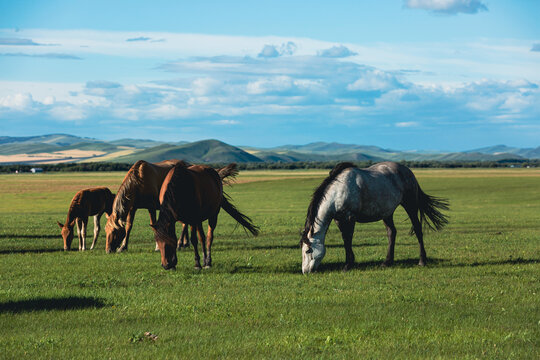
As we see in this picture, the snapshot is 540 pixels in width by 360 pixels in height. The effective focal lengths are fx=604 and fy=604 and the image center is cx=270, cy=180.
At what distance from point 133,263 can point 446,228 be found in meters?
18.5

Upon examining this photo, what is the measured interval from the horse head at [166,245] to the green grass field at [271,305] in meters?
0.37

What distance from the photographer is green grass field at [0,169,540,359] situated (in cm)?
909

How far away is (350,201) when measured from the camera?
16141mm

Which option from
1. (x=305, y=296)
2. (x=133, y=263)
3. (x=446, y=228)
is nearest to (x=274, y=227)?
(x=446, y=228)

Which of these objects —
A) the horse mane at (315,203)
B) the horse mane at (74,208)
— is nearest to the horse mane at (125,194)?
the horse mane at (74,208)

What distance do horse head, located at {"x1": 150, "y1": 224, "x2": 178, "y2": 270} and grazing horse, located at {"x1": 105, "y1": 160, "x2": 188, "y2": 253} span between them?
4.38 metres

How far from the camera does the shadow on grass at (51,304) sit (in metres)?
11.6

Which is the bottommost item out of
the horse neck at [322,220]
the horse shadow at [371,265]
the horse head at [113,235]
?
the horse shadow at [371,265]

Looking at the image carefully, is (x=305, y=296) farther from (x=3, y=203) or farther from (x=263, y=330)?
(x=3, y=203)

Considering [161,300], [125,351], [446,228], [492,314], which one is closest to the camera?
[125,351]

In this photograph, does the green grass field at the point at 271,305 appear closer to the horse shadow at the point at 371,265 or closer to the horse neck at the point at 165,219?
the horse shadow at the point at 371,265

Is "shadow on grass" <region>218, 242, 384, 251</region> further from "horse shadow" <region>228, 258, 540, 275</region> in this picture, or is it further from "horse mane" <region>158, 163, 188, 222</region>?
"horse mane" <region>158, 163, 188, 222</region>

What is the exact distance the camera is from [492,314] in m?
11.2

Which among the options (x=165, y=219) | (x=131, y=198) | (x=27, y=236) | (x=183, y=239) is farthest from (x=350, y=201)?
(x=27, y=236)
